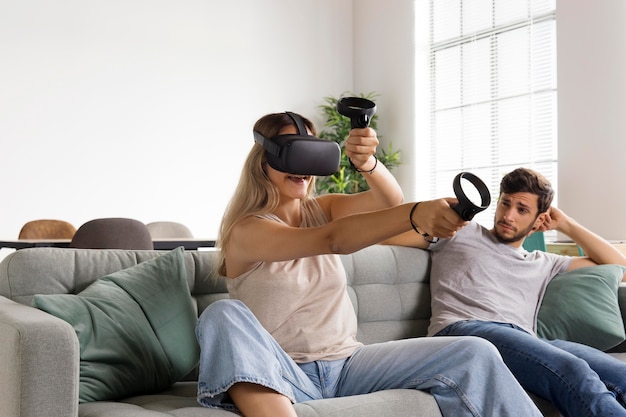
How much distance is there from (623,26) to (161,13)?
148 inches

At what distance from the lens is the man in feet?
7.45

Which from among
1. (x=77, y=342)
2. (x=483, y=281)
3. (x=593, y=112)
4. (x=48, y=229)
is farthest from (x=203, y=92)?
(x=77, y=342)

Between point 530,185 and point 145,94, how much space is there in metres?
4.59

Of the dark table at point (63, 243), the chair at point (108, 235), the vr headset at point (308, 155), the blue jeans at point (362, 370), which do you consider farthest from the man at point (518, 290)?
the dark table at point (63, 243)

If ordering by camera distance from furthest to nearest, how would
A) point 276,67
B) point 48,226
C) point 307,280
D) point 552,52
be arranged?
point 276,67, point 552,52, point 48,226, point 307,280

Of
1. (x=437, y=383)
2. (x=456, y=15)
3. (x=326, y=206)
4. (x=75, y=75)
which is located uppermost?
(x=456, y=15)

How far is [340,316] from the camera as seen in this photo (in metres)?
2.11

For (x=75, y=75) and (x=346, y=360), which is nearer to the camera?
(x=346, y=360)

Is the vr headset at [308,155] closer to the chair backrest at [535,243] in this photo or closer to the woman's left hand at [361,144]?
the woman's left hand at [361,144]

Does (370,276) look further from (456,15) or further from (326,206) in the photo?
(456,15)

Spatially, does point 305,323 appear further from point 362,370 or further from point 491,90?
point 491,90

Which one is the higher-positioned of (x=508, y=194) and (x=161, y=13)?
(x=161, y=13)

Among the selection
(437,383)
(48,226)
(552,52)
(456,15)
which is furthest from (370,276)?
(456,15)

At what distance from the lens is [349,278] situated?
2.72 m
